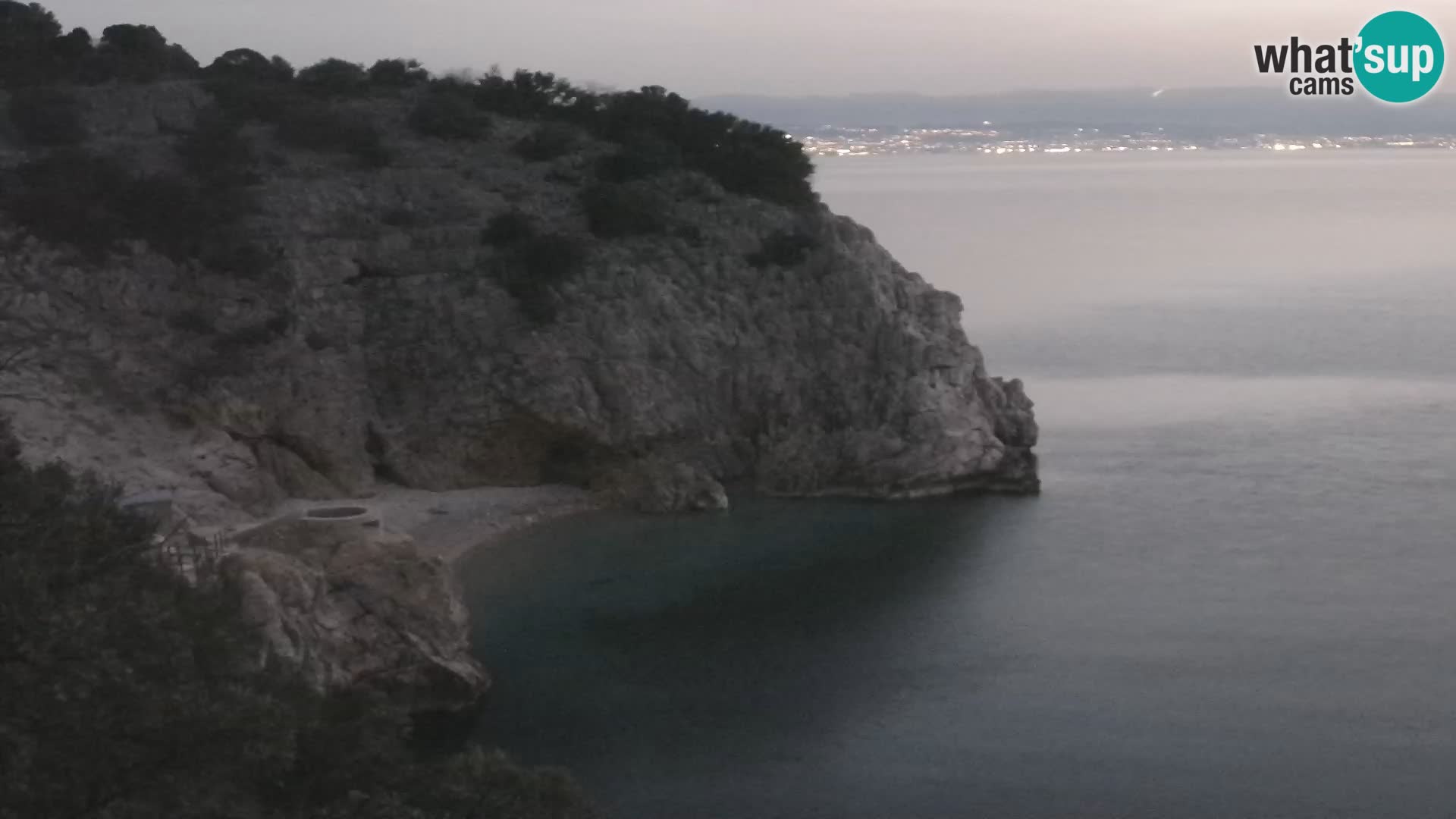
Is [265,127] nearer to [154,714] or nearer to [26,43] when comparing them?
[26,43]

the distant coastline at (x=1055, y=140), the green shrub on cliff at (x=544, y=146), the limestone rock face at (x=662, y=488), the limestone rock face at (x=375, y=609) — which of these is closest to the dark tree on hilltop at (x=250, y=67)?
the green shrub on cliff at (x=544, y=146)

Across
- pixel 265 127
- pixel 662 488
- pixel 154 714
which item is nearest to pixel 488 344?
pixel 662 488

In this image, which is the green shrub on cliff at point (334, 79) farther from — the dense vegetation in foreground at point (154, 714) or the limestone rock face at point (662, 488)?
the dense vegetation in foreground at point (154, 714)

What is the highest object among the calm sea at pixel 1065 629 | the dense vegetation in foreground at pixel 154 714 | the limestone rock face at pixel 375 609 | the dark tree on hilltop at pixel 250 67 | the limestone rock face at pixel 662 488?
the dark tree on hilltop at pixel 250 67

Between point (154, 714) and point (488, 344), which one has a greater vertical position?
point (154, 714)

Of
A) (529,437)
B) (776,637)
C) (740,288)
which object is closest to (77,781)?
(776,637)

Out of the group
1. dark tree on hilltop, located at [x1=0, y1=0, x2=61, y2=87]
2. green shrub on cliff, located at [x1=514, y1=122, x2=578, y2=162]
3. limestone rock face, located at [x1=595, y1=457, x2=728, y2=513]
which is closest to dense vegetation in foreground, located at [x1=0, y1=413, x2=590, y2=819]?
limestone rock face, located at [x1=595, y1=457, x2=728, y2=513]

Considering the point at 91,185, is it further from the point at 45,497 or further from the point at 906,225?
the point at 906,225
